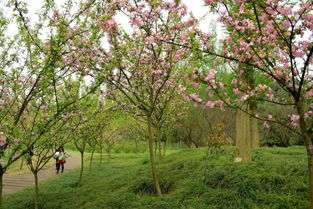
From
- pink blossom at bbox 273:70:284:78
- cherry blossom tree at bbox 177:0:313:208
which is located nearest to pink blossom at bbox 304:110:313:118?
Result: cherry blossom tree at bbox 177:0:313:208

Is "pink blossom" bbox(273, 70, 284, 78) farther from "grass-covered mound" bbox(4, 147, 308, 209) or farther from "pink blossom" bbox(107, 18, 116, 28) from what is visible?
"pink blossom" bbox(107, 18, 116, 28)

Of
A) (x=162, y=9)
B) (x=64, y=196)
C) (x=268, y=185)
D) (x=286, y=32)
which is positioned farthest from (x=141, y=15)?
(x=64, y=196)

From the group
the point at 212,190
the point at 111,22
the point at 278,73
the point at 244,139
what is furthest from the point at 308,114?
the point at 244,139

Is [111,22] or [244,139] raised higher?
[111,22]

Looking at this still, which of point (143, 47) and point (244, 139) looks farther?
point (244, 139)

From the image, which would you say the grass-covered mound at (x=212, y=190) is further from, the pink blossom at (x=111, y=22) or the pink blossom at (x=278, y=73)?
the pink blossom at (x=111, y=22)

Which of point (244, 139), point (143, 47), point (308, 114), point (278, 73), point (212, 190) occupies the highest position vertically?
point (143, 47)

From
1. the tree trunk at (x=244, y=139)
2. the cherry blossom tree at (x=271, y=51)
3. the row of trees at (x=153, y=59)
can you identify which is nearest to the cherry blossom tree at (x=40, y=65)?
the row of trees at (x=153, y=59)

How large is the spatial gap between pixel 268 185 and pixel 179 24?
3988mm

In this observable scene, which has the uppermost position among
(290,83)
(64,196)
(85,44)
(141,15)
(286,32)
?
(141,15)

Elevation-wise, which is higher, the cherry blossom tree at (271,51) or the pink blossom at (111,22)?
the pink blossom at (111,22)

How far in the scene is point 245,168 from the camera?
7.39 metres

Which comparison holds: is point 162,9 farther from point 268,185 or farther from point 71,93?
point 268,185

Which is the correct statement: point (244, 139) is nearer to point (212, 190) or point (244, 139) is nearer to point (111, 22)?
point (212, 190)
